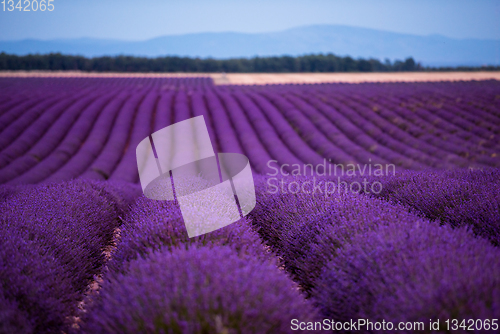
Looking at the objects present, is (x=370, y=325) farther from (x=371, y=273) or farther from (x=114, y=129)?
(x=114, y=129)

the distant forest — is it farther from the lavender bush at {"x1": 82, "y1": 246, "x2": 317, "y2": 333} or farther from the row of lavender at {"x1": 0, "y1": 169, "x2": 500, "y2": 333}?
the lavender bush at {"x1": 82, "y1": 246, "x2": 317, "y2": 333}

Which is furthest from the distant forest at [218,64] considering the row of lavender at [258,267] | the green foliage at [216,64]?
the row of lavender at [258,267]

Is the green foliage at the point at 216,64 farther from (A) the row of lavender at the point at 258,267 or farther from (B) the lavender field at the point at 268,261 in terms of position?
(A) the row of lavender at the point at 258,267

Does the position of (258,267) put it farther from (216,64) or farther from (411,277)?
(216,64)

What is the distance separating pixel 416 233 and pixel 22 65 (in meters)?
49.3

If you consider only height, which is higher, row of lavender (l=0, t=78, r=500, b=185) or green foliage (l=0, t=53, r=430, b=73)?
green foliage (l=0, t=53, r=430, b=73)

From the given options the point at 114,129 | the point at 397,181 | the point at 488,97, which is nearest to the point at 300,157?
the point at 397,181

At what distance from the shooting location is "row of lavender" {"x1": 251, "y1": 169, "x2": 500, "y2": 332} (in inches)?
55.5

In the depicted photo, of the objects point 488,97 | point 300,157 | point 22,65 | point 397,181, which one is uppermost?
point 22,65

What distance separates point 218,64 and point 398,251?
154 ft

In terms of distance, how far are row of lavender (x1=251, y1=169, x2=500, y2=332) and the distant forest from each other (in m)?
43.3

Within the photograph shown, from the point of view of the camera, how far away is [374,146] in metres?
10.4

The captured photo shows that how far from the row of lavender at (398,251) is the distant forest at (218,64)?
142ft

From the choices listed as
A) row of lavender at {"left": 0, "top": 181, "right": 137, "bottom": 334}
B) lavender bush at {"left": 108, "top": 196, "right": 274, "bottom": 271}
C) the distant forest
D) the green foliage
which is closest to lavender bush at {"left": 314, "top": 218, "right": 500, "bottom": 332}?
lavender bush at {"left": 108, "top": 196, "right": 274, "bottom": 271}
